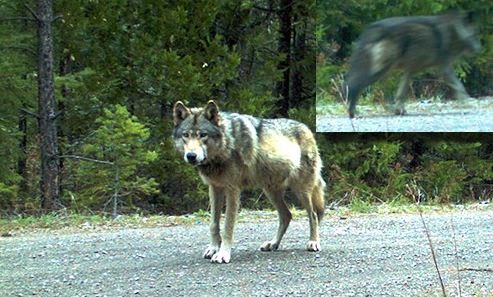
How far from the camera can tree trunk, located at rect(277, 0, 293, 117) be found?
1633cm

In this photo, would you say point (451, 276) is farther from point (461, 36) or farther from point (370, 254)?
point (461, 36)

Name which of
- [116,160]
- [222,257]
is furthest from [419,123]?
[116,160]

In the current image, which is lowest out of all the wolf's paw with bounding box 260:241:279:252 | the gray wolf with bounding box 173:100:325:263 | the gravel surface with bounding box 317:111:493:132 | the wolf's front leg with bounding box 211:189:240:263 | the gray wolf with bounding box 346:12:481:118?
the wolf's paw with bounding box 260:241:279:252

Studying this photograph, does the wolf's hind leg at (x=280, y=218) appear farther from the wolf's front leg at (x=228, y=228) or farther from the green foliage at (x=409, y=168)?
the green foliage at (x=409, y=168)

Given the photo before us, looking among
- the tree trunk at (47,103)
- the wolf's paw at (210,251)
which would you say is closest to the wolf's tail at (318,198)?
the wolf's paw at (210,251)

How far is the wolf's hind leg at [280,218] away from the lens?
22.0 feet

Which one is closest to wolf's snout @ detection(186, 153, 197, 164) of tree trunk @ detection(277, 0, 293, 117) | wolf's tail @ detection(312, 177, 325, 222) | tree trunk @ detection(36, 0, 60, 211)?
wolf's tail @ detection(312, 177, 325, 222)

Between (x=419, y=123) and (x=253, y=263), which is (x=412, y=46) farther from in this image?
(x=253, y=263)

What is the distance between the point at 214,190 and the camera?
6.44 metres

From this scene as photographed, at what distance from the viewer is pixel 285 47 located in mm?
16484

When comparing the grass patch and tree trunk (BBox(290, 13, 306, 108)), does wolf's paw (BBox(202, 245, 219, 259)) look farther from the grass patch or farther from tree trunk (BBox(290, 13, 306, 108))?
tree trunk (BBox(290, 13, 306, 108))

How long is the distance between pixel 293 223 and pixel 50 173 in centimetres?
529

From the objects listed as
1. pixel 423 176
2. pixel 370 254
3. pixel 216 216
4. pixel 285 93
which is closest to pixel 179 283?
pixel 216 216

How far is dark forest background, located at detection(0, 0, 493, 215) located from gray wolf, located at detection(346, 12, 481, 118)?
1038 centimetres
